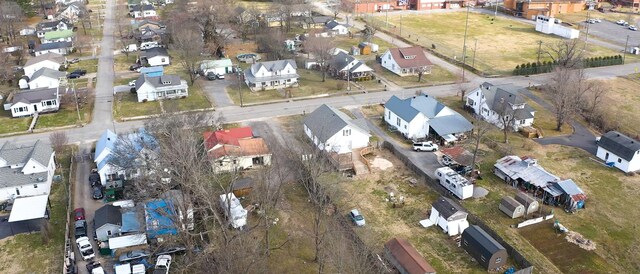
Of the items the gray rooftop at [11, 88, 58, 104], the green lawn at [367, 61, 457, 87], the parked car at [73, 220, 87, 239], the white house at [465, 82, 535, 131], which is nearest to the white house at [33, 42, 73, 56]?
the gray rooftop at [11, 88, 58, 104]

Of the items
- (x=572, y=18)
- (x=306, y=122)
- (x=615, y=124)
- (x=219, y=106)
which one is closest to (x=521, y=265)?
(x=306, y=122)

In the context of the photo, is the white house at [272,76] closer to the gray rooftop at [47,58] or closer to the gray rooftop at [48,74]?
the gray rooftop at [48,74]

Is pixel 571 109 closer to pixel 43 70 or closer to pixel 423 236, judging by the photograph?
pixel 423 236

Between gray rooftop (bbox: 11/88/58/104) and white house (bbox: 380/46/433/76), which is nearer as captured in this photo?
gray rooftop (bbox: 11/88/58/104)

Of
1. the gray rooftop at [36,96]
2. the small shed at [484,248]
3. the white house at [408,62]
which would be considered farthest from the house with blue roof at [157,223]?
the white house at [408,62]

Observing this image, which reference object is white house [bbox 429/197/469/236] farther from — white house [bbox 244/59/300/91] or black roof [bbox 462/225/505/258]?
white house [bbox 244/59/300/91]

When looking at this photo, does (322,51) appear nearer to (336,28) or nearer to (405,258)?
(336,28)

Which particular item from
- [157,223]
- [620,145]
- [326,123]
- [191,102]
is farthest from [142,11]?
[620,145]
